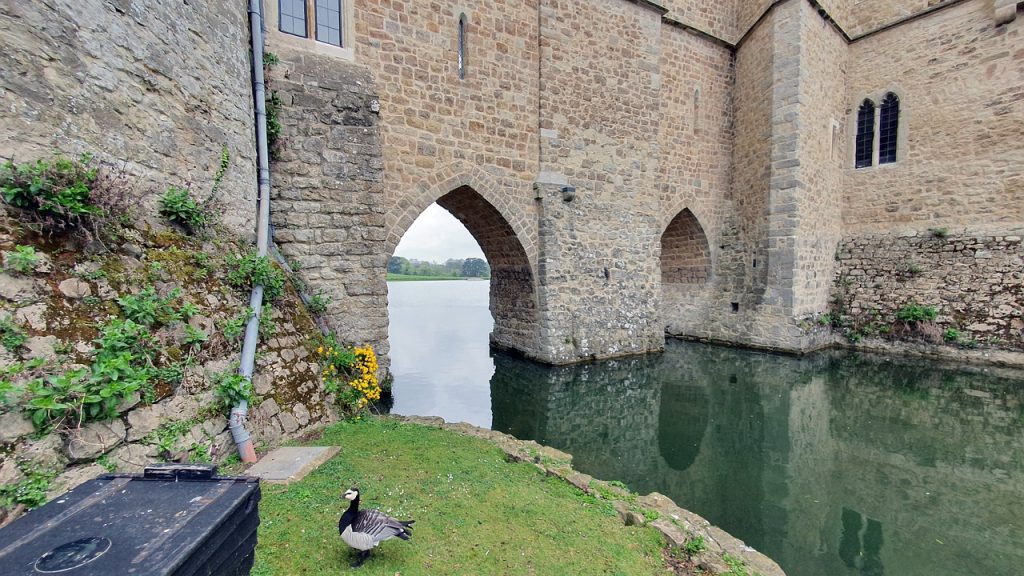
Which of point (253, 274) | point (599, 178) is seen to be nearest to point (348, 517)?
point (253, 274)

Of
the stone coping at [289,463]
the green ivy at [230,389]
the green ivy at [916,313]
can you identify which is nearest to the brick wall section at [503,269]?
the green ivy at [230,389]

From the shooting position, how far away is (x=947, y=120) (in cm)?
1054

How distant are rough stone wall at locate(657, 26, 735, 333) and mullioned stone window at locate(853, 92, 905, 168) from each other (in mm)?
3475

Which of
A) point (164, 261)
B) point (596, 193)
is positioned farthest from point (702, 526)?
point (596, 193)

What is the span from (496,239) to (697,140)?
667cm

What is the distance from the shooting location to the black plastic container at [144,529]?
1127mm

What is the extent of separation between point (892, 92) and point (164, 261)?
627 inches

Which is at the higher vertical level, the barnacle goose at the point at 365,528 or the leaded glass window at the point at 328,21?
the leaded glass window at the point at 328,21

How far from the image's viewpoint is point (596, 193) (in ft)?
31.9

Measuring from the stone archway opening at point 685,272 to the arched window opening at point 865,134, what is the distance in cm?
481

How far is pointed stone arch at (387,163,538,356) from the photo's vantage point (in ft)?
25.7

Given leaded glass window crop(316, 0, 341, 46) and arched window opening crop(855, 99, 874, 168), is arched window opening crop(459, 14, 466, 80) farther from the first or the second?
arched window opening crop(855, 99, 874, 168)

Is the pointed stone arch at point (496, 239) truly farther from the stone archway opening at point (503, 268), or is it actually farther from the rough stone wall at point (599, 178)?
the rough stone wall at point (599, 178)

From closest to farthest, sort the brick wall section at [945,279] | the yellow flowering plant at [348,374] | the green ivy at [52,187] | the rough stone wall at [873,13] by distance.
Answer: the green ivy at [52,187] → the yellow flowering plant at [348,374] → the brick wall section at [945,279] → the rough stone wall at [873,13]
